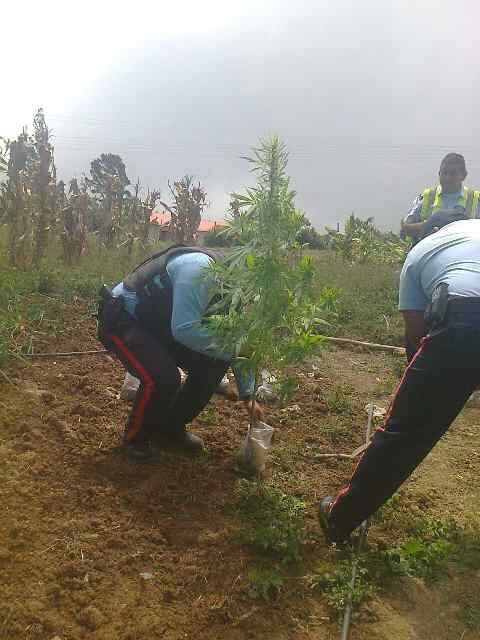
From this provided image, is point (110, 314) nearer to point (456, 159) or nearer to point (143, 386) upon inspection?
point (143, 386)

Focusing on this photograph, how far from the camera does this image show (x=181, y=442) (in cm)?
332

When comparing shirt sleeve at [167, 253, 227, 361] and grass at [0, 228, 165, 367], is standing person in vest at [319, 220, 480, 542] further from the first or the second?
grass at [0, 228, 165, 367]

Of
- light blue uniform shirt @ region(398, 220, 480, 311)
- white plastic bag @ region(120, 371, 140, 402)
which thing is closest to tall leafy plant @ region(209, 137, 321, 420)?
light blue uniform shirt @ region(398, 220, 480, 311)

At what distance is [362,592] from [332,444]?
148cm

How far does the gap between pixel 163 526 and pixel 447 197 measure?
4082 millimetres

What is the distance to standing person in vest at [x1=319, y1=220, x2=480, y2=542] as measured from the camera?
204cm

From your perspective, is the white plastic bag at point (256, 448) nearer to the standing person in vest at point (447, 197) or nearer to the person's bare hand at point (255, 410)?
the person's bare hand at point (255, 410)

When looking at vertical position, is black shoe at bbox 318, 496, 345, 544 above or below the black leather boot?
below

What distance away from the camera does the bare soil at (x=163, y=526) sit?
2.10 m

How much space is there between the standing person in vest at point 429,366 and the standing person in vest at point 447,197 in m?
2.62

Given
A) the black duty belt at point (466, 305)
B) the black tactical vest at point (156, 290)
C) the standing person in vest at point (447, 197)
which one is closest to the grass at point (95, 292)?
the black duty belt at point (466, 305)

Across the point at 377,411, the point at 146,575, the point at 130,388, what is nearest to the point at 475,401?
the point at 377,411

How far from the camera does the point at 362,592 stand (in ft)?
7.48

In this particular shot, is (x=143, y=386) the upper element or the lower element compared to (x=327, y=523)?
upper
